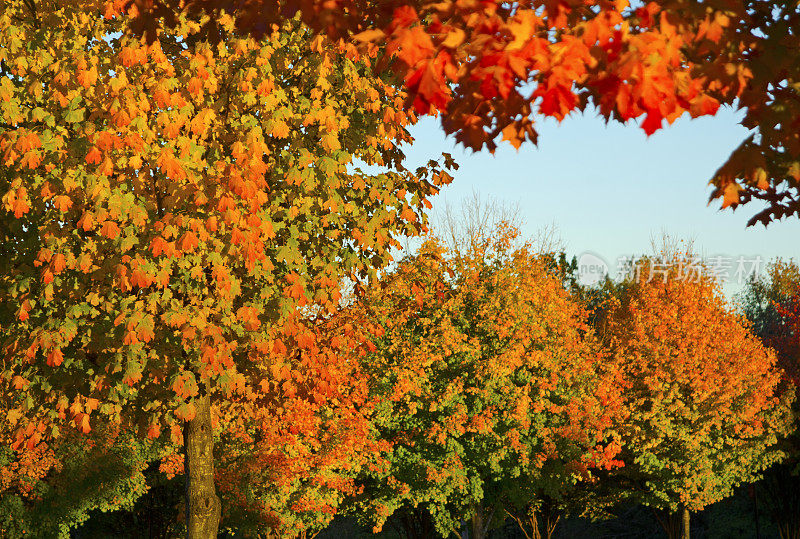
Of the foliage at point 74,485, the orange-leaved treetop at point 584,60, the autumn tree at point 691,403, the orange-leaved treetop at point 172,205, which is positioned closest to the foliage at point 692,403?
the autumn tree at point 691,403

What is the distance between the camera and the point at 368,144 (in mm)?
11070

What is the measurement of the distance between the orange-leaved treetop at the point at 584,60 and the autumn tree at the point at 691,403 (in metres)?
27.4

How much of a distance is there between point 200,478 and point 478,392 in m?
19.3

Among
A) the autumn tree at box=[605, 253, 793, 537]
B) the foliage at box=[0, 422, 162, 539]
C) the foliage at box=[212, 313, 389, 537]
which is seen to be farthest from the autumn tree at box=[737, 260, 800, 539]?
the foliage at box=[0, 422, 162, 539]

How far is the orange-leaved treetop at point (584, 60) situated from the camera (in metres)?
4.05

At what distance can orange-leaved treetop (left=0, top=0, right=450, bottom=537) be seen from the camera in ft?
31.3

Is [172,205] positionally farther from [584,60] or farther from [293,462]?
[293,462]

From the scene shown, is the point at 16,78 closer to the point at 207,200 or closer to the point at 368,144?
the point at 207,200

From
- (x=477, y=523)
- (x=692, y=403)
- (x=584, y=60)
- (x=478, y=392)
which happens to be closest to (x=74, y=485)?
(x=478, y=392)

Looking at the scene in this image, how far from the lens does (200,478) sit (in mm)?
11250

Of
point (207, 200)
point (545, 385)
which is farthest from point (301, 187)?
point (545, 385)

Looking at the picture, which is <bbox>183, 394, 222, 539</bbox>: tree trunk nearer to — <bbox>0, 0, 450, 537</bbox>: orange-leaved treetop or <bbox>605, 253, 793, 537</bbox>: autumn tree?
<bbox>0, 0, 450, 537</bbox>: orange-leaved treetop

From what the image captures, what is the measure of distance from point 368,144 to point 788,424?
98.7 feet

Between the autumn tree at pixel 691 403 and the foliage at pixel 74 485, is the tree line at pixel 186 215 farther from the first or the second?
the autumn tree at pixel 691 403
